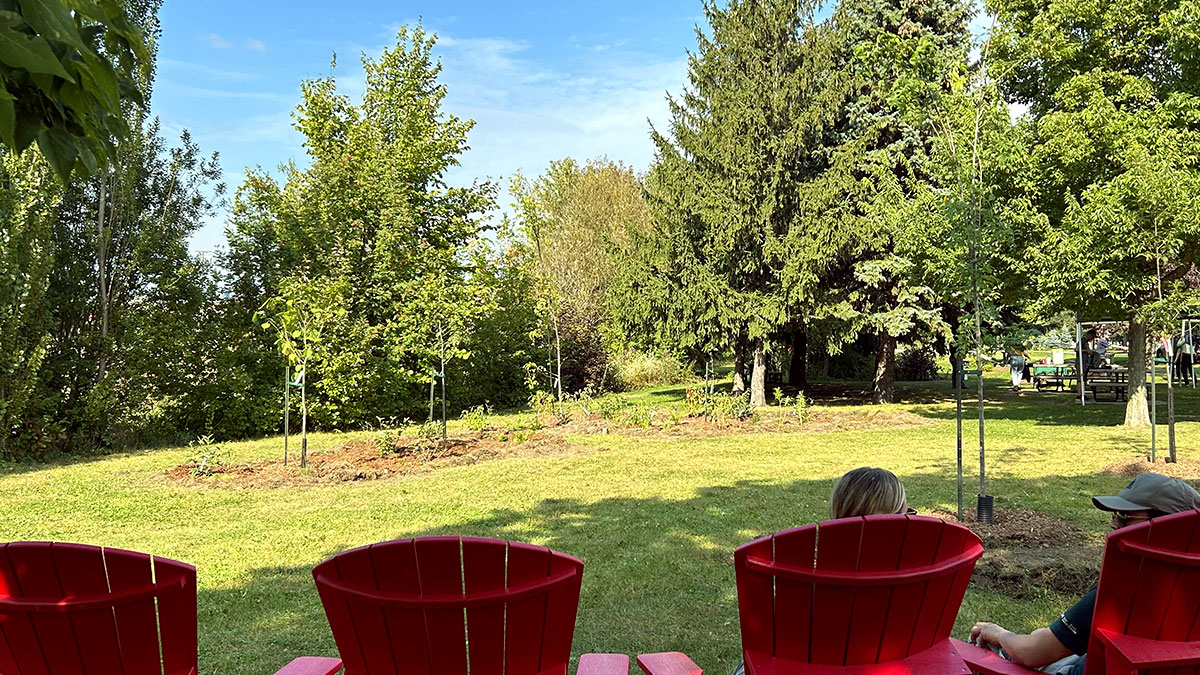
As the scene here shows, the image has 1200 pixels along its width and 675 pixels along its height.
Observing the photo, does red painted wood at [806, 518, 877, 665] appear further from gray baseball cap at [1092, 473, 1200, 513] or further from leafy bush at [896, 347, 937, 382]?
leafy bush at [896, 347, 937, 382]

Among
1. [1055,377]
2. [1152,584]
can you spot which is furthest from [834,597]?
[1055,377]

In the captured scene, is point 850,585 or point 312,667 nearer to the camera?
point 850,585

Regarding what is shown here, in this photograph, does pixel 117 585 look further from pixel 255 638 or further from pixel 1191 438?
pixel 1191 438

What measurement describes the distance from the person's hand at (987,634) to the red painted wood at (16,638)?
2906 mm

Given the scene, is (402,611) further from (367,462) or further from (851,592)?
(367,462)

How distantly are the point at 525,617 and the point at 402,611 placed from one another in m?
0.29

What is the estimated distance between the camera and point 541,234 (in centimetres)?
2031

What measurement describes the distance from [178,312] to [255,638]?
38.0 ft

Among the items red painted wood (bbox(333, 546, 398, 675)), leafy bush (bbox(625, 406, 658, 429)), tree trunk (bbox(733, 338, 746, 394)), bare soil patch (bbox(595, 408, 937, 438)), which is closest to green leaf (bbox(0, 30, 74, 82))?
red painted wood (bbox(333, 546, 398, 675))

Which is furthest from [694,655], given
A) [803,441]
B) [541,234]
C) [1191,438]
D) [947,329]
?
[541,234]

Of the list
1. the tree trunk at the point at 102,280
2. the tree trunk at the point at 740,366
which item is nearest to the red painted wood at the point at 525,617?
the tree trunk at the point at 102,280

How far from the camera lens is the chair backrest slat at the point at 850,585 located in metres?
2.02

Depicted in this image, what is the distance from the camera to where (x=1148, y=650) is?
2.06 metres

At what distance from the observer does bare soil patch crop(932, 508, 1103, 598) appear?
16.1ft
